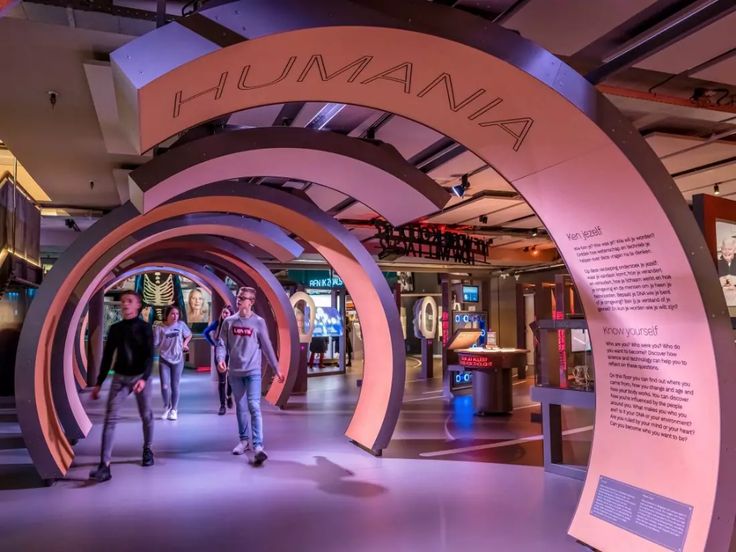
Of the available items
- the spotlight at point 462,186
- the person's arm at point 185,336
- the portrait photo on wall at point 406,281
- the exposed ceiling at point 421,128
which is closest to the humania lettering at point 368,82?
the exposed ceiling at point 421,128

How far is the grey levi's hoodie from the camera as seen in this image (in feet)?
21.1

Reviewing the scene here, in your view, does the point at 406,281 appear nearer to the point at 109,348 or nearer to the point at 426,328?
the point at 426,328

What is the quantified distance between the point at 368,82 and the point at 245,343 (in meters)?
3.90

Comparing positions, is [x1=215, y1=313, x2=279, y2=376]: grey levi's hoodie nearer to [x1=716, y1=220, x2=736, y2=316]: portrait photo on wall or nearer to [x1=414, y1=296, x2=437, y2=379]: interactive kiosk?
[x1=716, y1=220, x2=736, y2=316]: portrait photo on wall

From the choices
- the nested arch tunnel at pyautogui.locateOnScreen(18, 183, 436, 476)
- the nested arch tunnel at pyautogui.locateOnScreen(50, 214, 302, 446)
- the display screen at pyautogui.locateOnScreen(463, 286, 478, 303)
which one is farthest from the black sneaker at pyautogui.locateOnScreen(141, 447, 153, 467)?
the display screen at pyautogui.locateOnScreen(463, 286, 478, 303)

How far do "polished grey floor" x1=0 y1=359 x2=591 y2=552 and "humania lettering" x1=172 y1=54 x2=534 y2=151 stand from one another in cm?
267

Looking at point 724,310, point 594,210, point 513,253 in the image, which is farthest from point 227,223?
point 513,253

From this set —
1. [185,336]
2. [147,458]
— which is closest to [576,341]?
[185,336]

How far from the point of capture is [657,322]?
3441 millimetres

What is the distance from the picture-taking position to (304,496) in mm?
5117

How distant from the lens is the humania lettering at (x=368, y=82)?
9.76ft

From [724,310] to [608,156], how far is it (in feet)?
3.26

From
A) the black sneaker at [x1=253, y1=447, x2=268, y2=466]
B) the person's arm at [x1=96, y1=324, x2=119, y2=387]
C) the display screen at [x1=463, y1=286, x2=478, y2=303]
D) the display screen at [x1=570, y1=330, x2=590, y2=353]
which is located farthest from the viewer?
the display screen at [x1=463, y1=286, x2=478, y2=303]

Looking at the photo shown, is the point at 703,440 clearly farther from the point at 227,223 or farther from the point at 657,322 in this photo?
the point at 227,223
